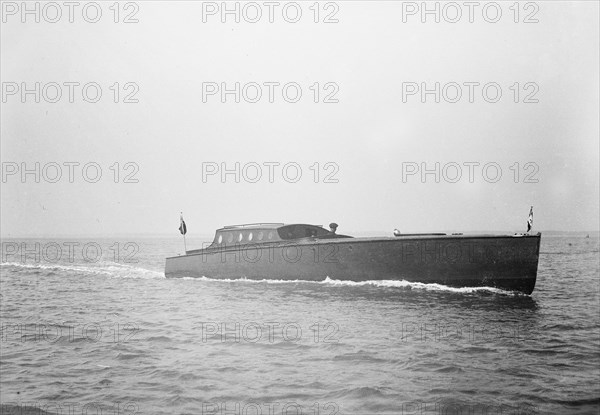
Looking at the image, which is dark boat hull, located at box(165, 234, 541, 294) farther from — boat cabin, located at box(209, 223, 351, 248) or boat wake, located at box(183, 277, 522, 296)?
boat cabin, located at box(209, 223, 351, 248)

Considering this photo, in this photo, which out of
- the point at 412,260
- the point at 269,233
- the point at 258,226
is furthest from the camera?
the point at 258,226

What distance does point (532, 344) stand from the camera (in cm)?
955

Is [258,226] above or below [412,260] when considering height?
above

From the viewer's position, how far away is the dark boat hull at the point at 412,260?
1622 centimetres

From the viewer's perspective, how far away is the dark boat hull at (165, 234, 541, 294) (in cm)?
1622

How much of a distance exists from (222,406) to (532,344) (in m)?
6.75

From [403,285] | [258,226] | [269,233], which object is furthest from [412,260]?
[258,226]

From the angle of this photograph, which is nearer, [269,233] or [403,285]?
[403,285]

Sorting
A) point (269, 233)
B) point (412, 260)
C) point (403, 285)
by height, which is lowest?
point (403, 285)

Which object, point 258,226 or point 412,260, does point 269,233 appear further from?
point 412,260

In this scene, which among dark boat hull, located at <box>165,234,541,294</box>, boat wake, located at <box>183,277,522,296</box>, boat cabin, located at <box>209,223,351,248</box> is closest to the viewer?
dark boat hull, located at <box>165,234,541,294</box>

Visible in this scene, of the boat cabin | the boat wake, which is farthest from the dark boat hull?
the boat cabin

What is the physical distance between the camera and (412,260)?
17.3 m

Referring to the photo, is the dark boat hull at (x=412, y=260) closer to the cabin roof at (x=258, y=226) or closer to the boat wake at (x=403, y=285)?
the boat wake at (x=403, y=285)
